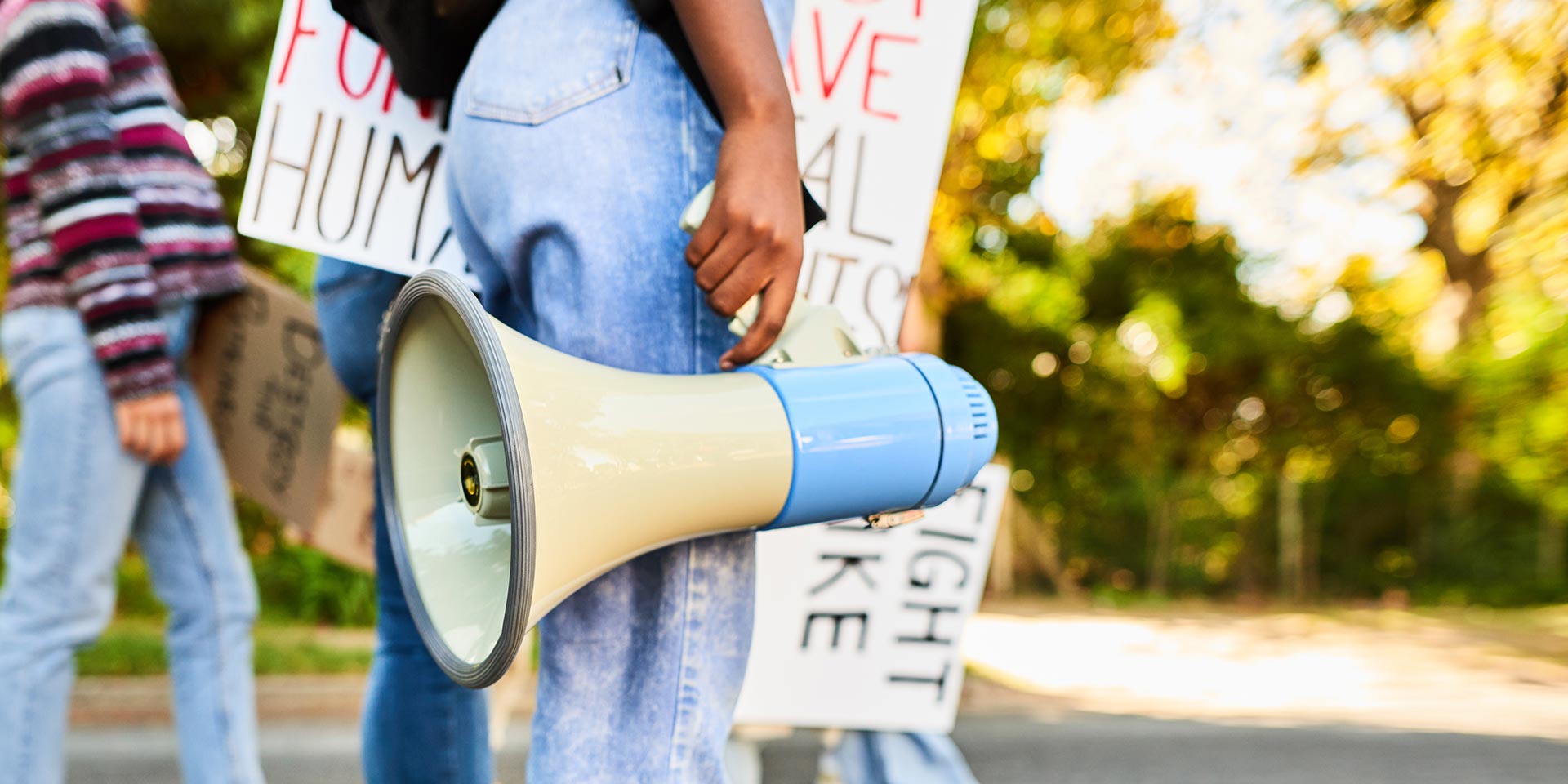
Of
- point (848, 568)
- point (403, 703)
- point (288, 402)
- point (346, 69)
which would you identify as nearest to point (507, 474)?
point (403, 703)

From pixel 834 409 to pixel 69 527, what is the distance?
4.57ft

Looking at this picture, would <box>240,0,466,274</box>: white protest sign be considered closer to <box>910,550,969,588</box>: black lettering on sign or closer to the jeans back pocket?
the jeans back pocket

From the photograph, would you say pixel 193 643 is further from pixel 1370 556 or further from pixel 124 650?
pixel 1370 556

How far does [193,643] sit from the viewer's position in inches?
70.2

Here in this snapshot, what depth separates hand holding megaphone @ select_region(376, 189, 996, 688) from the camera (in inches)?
29.0

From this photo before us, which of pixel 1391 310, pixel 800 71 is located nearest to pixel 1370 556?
pixel 1391 310

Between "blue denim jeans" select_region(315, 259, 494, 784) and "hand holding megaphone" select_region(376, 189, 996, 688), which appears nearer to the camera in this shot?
"hand holding megaphone" select_region(376, 189, 996, 688)

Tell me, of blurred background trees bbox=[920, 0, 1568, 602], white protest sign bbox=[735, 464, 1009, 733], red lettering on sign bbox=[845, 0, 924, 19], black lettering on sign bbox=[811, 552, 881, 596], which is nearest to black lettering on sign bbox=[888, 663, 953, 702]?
white protest sign bbox=[735, 464, 1009, 733]

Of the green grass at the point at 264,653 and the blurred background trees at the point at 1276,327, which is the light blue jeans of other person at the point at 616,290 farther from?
the blurred background trees at the point at 1276,327

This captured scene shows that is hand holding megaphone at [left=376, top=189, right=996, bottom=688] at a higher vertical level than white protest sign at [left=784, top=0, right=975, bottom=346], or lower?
lower

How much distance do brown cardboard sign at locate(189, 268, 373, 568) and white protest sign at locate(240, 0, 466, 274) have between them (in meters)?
0.53

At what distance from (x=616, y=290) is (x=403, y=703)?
0.68 metres

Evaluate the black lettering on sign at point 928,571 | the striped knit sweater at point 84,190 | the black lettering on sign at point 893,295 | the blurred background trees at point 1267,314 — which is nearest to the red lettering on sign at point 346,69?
the striped knit sweater at point 84,190

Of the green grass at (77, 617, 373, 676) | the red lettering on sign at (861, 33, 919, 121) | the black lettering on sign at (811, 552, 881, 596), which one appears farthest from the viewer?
the green grass at (77, 617, 373, 676)
